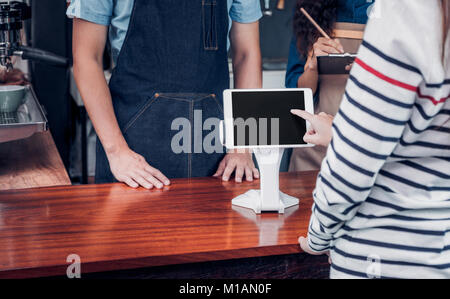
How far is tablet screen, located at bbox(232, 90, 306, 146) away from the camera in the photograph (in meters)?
1.26

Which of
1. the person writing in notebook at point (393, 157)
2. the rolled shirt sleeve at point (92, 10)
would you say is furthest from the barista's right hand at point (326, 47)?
the person writing in notebook at point (393, 157)

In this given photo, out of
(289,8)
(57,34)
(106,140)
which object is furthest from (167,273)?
(289,8)

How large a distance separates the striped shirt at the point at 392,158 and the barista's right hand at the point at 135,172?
647 mm

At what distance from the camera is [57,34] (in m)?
3.34

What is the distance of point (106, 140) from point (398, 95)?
105 cm

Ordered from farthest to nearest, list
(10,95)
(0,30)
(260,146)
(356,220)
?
(10,95) → (0,30) → (260,146) → (356,220)

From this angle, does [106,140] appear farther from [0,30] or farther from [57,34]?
[57,34]

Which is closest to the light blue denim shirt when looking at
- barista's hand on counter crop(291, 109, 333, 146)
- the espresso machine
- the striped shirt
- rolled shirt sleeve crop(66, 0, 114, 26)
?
rolled shirt sleeve crop(66, 0, 114, 26)

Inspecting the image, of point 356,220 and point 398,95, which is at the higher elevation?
point 398,95

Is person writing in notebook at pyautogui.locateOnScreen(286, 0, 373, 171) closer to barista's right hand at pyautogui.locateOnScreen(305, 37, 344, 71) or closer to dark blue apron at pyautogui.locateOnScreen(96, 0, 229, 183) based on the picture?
barista's right hand at pyautogui.locateOnScreen(305, 37, 344, 71)

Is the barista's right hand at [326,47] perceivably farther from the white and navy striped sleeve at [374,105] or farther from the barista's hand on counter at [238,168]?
the white and navy striped sleeve at [374,105]

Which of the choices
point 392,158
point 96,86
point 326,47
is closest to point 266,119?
point 392,158

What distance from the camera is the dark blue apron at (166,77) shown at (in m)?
1.69

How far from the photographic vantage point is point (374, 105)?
28.9 inches
